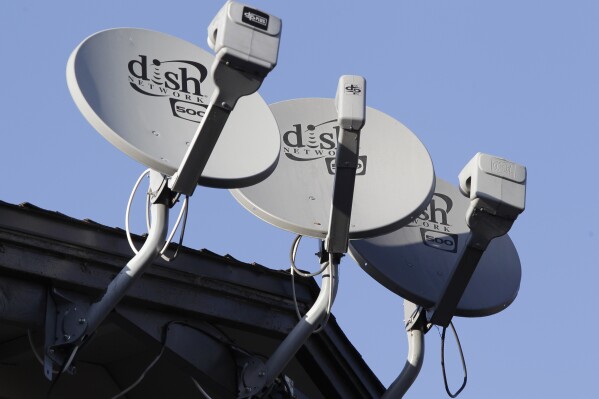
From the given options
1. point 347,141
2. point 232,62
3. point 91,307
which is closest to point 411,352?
point 347,141

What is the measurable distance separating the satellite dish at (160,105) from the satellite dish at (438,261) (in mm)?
1479

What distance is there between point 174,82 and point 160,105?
25 cm

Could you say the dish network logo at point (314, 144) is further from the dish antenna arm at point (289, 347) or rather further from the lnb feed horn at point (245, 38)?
the lnb feed horn at point (245, 38)

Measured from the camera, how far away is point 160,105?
776 centimetres

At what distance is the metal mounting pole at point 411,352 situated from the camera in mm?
8656

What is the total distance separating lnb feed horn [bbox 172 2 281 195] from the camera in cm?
670

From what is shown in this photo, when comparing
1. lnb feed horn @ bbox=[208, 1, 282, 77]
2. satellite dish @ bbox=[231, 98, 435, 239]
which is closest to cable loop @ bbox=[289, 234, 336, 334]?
satellite dish @ bbox=[231, 98, 435, 239]

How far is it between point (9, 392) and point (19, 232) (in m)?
1.52

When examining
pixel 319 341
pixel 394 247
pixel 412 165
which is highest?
pixel 412 165

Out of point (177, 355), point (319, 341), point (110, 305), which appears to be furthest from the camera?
point (319, 341)

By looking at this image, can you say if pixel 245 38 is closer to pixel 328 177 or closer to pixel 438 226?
pixel 328 177

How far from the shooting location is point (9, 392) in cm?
819

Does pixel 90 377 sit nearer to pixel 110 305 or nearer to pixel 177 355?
pixel 177 355

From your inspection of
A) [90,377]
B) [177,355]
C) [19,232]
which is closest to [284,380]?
[177,355]
